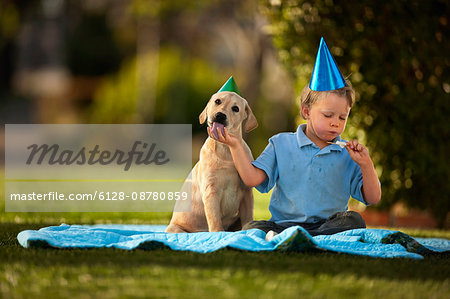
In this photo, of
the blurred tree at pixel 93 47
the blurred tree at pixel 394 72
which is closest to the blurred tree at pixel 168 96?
the blurred tree at pixel 93 47

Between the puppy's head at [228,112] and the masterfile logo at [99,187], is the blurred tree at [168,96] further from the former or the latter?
the puppy's head at [228,112]

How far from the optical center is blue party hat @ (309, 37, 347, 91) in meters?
3.75

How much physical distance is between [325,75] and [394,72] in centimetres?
228

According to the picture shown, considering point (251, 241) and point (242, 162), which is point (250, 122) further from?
point (251, 241)

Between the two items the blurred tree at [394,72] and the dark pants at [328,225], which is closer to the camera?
the dark pants at [328,225]

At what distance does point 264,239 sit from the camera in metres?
3.42

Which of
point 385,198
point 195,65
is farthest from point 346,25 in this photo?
point 195,65

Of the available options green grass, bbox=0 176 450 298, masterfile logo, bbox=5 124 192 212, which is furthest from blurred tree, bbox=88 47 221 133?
green grass, bbox=0 176 450 298

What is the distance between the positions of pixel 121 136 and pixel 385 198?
12664 mm

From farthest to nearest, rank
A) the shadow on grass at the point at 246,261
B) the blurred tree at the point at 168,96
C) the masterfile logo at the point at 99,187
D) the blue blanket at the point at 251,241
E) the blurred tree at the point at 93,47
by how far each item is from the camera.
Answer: the blurred tree at the point at 93,47 → the blurred tree at the point at 168,96 → the masterfile logo at the point at 99,187 → the blue blanket at the point at 251,241 → the shadow on grass at the point at 246,261

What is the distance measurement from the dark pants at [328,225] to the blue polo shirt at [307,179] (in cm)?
5

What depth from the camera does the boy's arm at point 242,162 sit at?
3.61 m

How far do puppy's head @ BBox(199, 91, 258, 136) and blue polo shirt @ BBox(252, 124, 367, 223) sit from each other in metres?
0.25

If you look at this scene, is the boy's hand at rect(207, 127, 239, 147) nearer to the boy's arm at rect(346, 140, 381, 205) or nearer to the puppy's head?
the puppy's head
